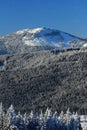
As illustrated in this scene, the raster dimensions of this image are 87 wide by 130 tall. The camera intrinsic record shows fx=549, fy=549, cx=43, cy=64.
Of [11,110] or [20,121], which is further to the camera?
[20,121]

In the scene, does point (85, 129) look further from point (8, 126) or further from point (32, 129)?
point (8, 126)

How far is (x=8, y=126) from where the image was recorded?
470ft

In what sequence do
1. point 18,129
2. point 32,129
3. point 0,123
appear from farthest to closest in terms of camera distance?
1. point 32,129
2. point 18,129
3. point 0,123

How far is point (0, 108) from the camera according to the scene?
485 ft

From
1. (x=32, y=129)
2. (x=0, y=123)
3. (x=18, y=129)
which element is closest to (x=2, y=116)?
(x=0, y=123)

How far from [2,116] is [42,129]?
49718 millimetres

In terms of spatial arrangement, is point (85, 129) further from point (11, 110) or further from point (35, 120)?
point (11, 110)

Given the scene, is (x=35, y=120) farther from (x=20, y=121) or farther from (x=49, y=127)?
(x=20, y=121)

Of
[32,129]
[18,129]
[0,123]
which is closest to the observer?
[0,123]

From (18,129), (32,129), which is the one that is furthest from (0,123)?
(32,129)

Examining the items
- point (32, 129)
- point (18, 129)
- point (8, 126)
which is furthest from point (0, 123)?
point (32, 129)

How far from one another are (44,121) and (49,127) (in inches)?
173

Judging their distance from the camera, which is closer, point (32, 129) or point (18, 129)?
point (18, 129)

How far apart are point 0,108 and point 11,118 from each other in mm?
4017
